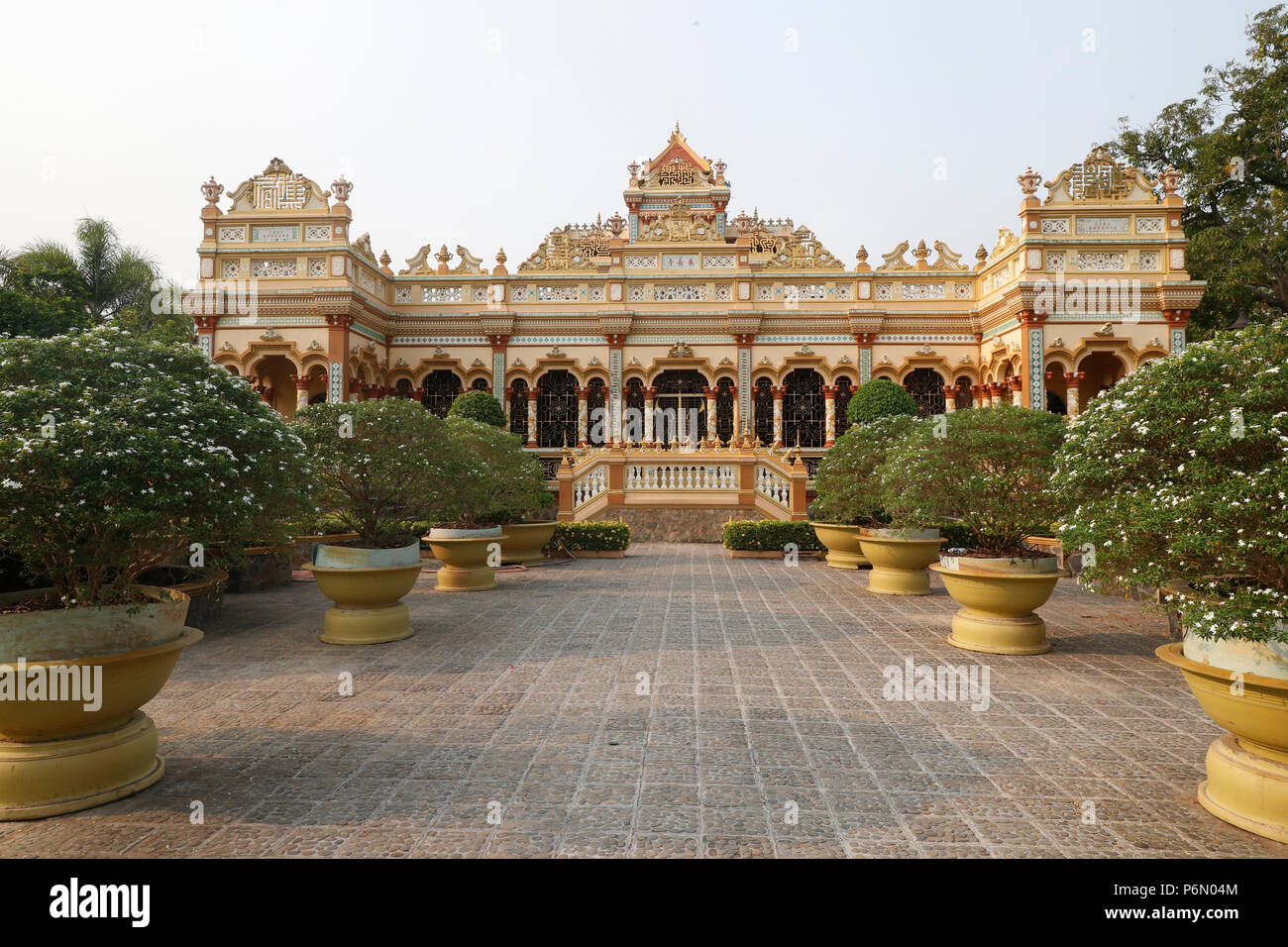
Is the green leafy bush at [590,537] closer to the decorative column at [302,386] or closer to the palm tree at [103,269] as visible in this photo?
the decorative column at [302,386]

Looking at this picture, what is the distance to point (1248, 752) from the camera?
341 cm

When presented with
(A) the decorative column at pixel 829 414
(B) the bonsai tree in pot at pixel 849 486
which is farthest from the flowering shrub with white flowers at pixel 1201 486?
(A) the decorative column at pixel 829 414

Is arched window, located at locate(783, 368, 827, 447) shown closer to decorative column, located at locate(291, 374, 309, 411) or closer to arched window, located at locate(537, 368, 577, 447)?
arched window, located at locate(537, 368, 577, 447)

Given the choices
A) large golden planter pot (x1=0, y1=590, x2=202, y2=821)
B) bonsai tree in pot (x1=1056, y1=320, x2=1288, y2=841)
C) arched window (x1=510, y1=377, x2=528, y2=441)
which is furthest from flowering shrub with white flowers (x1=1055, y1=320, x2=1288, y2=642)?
arched window (x1=510, y1=377, x2=528, y2=441)

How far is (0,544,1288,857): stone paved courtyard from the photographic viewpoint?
323 centimetres

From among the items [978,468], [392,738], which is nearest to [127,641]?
[392,738]

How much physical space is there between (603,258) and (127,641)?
20.6m

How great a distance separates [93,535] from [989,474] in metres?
7.38

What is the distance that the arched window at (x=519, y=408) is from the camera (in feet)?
73.3

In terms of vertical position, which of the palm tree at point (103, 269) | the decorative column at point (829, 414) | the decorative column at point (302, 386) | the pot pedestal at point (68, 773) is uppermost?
the palm tree at point (103, 269)

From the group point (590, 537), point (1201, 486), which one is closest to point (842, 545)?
point (590, 537)

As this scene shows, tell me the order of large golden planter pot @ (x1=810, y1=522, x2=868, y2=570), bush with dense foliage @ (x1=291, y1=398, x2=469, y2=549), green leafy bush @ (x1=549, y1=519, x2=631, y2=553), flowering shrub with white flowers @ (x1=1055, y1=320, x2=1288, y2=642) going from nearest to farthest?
flowering shrub with white flowers @ (x1=1055, y1=320, x2=1288, y2=642), bush with dense foliage @ (x1=291, y1=398, x2=469, y2=549), large golden planter pot @ (x1=810, y1=522, x2=868, y2=570), green leafy bush @ (x1=549, y1=519, x2=631, y2=553)

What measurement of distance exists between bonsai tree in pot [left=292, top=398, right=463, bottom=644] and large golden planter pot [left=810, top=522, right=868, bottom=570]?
25.8ft

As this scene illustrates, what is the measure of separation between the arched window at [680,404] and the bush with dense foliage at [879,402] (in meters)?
4.78
